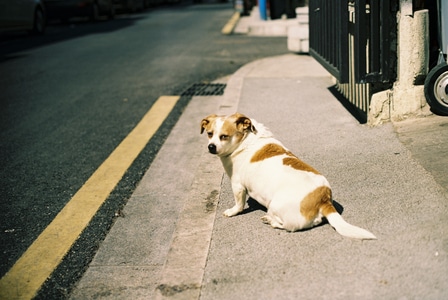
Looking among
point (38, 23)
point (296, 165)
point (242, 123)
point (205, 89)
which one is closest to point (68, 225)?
point (242, 123)

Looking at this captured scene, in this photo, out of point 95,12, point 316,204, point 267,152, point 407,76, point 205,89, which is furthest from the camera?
point 95,12

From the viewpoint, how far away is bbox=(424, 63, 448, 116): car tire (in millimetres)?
5218

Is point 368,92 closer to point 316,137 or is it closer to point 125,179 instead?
point 316,137

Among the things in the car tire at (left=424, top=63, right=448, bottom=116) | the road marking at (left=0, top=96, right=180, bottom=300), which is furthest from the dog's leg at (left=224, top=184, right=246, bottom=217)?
the car tire at (left=424, top=63, right=448, bottom=116)

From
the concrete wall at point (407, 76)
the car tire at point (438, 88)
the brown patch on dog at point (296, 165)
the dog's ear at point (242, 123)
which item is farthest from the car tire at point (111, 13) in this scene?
the brown patch on dog at point (296, 165)

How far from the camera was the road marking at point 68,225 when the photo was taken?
3.63m

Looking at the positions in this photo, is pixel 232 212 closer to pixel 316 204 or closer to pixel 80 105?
pixel 316 204

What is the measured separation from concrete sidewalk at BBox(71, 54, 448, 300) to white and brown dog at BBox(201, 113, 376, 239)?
0.30ft

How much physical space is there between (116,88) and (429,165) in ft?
18.3

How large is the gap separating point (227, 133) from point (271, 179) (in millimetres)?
435

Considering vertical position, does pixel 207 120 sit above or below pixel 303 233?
above

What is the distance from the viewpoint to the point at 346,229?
3428 mm

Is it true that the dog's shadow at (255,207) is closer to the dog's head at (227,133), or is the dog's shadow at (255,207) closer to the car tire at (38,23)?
the dog's head at (227,133)

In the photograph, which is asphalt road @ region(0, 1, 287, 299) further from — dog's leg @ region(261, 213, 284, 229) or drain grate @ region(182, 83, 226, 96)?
dog's leg @ region(261, 213, 284, 229)
